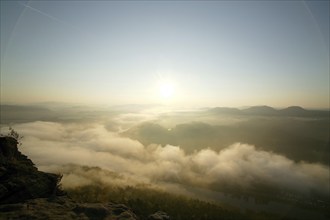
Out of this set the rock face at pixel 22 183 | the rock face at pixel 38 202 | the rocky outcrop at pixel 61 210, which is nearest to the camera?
the rocky outcrop at pixel 61 210

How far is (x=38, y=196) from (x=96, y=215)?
1499 centimetres

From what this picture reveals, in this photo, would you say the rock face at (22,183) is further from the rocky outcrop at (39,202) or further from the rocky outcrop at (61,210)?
the rocky outcrop at (61,210)

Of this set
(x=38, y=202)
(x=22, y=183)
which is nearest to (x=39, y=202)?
(x=38, y=202)

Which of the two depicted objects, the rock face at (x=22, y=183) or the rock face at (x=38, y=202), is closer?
the rock face at (x=38, y=202)

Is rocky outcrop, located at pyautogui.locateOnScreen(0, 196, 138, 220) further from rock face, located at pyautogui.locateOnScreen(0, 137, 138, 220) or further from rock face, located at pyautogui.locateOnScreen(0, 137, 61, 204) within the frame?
rock face, located at pyautogui.locateOnScreen(0, 137, 61, 204)

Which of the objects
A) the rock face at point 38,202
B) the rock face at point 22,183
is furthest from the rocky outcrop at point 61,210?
the rock face at point 22,183

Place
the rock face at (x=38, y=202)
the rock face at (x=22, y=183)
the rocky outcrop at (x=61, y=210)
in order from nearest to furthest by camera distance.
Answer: the rocky outcrop at (x=61, y=210) < the rock face at (x=38, y=202) < the rock face at (x=22, y=183)

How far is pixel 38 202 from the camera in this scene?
135 ft

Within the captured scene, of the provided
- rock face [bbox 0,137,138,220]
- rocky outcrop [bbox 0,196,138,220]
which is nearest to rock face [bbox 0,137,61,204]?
rock face [bbox 0,137,138,220]

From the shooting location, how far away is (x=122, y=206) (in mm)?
44969

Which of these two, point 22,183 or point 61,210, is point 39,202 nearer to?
point 61,210

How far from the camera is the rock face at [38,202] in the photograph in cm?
3634

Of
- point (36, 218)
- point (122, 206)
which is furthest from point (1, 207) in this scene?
point (122, 206)

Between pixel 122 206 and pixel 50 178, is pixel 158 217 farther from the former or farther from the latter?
pixel 50 178
